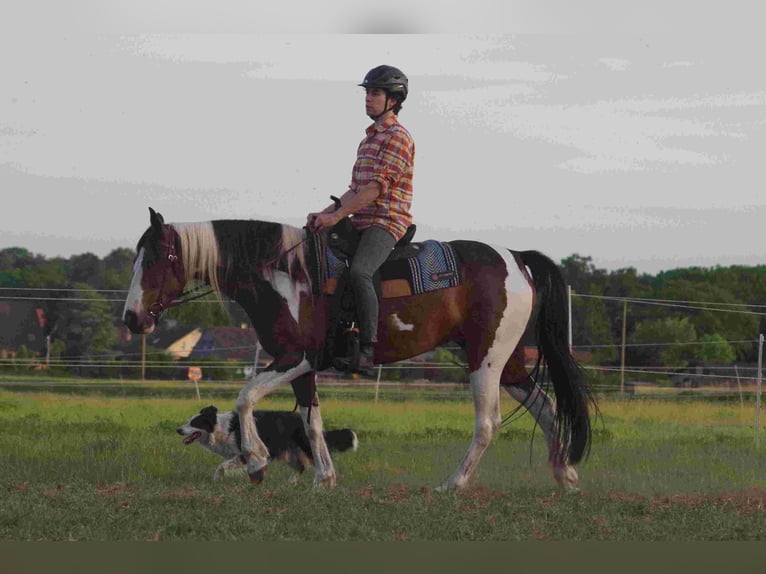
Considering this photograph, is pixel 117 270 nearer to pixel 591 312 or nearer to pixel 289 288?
pixel 591 312

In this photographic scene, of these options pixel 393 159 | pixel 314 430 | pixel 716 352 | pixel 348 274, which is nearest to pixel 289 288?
pixel 348 274

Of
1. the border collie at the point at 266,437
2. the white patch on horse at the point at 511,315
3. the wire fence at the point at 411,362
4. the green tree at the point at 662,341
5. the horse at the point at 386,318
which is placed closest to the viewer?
the horse at the point at 386,318

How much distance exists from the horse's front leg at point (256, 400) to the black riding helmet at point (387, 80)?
7.45ft

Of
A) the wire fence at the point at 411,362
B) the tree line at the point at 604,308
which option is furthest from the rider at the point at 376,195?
the tree line at the point at 604,308

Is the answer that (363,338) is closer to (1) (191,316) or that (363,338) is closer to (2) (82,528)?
(2) (82,528)

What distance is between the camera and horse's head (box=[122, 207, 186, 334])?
8766 mm

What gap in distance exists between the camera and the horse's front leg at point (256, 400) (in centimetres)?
872

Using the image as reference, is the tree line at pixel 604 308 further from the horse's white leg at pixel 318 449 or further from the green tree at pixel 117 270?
the horse's white leg at pixel 318 449

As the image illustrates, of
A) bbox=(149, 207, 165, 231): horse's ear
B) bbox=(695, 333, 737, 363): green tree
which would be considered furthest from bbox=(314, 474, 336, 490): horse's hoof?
bbox=(695, 333, 737, 363): green tree

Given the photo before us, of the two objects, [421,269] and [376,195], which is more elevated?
[376,195]

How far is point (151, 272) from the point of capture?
878 cm

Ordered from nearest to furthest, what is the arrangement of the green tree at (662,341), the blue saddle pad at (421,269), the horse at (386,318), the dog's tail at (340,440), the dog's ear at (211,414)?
the horse at (386,318), the blue saddle pad at (421,269), the dog's ear at (211,414), the dog's tail at (340,440), the green tree at (662,341)

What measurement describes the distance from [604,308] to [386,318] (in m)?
32.7

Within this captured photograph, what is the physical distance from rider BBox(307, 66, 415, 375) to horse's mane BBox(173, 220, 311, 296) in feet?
0.96
